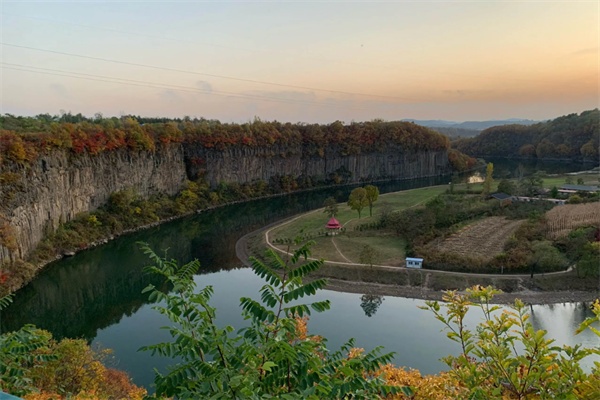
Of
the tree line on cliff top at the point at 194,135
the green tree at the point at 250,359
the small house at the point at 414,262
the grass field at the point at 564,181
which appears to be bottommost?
the small house at the point at 414,262

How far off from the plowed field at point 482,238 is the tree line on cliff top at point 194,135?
30430 mm

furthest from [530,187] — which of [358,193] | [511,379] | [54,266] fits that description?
[511,379]

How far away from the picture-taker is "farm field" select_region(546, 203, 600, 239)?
99.8 feet

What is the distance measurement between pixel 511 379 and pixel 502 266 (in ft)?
82.5

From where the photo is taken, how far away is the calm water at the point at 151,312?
19375 mm

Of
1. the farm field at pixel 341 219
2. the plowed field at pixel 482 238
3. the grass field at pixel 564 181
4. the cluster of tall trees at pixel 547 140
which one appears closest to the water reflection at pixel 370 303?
the plowed field at pixel 482 238

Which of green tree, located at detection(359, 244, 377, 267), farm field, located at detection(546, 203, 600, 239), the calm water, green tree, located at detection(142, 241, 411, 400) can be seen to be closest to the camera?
green tree, located at detection(142, 241, 411, 400)

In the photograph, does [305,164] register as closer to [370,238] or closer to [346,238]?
[346,238]

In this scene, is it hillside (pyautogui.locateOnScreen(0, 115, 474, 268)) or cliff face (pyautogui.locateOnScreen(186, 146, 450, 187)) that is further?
cliff face (pyautogui.locateOnScreen(186, 146, 450, 187))

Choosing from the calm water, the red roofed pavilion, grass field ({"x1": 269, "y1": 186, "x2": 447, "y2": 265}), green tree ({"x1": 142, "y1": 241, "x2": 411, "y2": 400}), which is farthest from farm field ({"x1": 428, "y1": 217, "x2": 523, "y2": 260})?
green tree ({"x1": 142, "y1": 241, "x2": 411, "y2": 400})

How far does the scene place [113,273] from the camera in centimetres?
3025

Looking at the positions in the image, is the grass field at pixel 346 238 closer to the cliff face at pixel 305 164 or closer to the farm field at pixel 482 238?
the farm field at pixel 482 238

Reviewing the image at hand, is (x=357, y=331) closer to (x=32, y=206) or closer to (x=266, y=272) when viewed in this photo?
(x=266, y=272)

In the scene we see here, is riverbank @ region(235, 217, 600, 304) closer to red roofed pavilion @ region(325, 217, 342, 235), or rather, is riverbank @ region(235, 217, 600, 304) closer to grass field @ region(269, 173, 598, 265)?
grass field @ region(269, 173, 598, 265)
